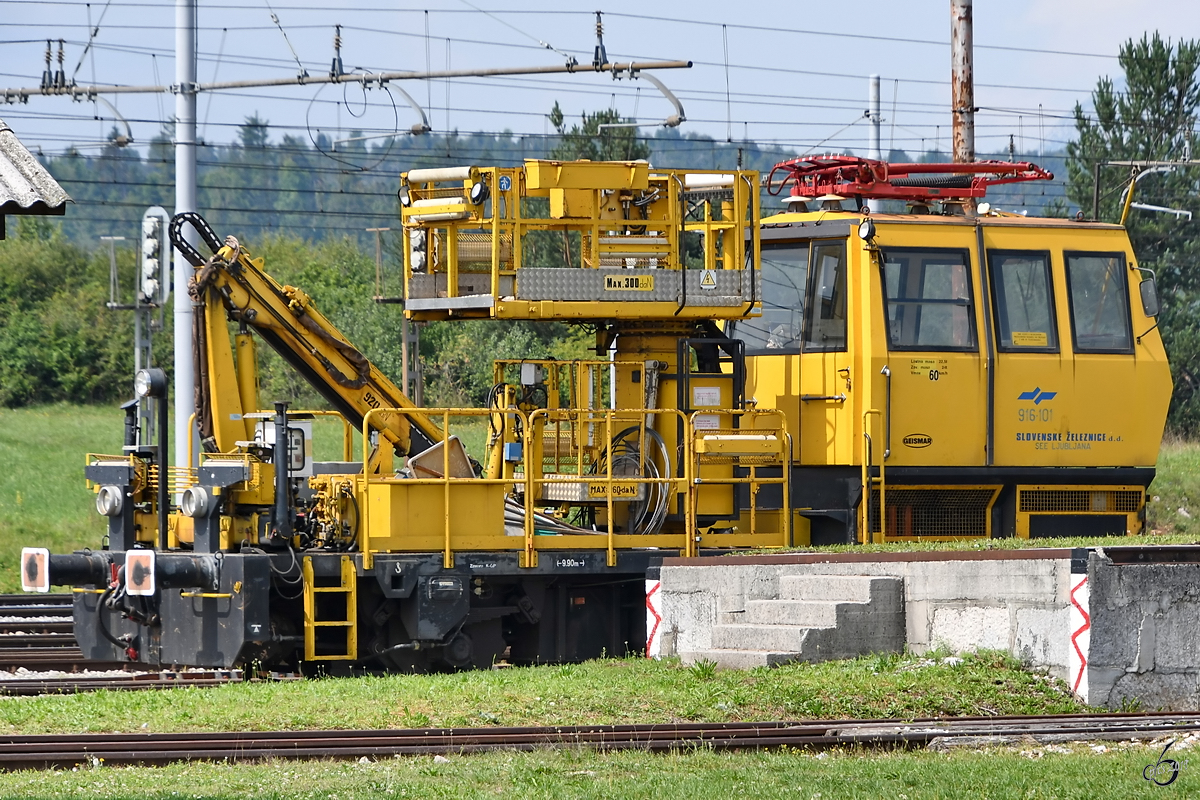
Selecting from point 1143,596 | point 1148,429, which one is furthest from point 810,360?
point 1143,596

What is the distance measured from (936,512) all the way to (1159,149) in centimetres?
3471

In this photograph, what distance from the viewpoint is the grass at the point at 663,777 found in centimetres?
803

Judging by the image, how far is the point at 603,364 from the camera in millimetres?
14453

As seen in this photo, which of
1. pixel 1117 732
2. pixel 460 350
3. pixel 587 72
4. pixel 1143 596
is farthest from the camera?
pixel 460 350

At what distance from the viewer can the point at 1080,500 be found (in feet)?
50.3

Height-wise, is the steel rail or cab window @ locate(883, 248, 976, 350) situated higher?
cab window @ locate(883, 248, 976, 350)

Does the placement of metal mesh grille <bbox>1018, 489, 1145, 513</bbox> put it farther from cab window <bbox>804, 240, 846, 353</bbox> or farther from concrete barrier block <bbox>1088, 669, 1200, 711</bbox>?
concrete barrier block <bbox>1088, 669, 1200, 711</bbox>

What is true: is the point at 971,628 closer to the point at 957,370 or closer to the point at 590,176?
the point at 957,370

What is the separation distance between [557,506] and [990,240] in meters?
4.63

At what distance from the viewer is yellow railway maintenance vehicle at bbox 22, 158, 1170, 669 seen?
520 inches

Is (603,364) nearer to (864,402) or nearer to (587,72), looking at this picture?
(864,402)

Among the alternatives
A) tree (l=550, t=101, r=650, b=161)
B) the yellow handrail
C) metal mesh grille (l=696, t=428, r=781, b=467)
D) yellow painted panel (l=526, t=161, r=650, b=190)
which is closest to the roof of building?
yellow painted panel (l=526, t=161, r=650, b=190)

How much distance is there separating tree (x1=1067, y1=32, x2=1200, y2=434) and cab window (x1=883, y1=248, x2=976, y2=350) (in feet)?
106

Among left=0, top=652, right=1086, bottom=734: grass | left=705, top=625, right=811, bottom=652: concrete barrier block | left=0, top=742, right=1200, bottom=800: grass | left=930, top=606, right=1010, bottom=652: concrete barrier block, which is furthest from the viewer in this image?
left=705, top=625, right=811, bottom=652: concrete barrier block
